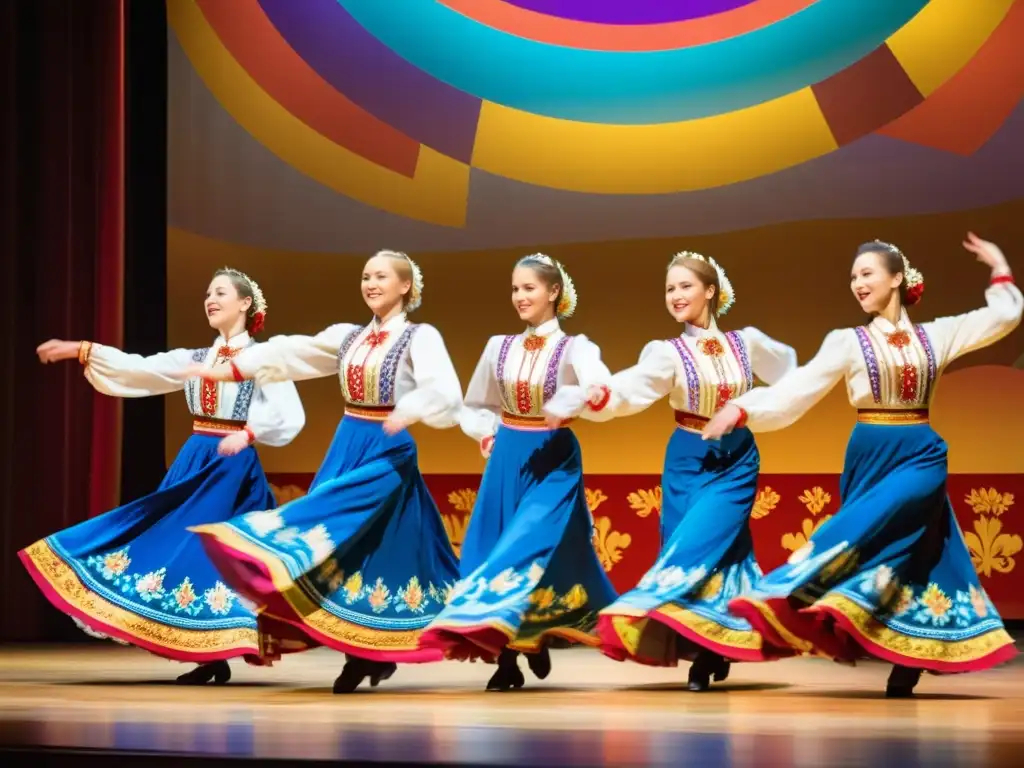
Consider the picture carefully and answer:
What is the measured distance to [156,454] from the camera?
6.71m

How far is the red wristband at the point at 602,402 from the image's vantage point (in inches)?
166

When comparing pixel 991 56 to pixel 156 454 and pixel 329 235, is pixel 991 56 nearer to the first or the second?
pixel 329 235

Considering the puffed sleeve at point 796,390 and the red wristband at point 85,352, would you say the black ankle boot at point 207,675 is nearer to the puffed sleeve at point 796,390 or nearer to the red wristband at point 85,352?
the red wristband at point 85,352

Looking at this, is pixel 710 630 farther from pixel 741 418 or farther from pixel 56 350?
pixel 56 350

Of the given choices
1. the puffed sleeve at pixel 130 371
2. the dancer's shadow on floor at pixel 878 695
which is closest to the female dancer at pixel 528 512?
the dancer's shadow on floor at pixel 878 695

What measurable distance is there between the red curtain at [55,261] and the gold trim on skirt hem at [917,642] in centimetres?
346

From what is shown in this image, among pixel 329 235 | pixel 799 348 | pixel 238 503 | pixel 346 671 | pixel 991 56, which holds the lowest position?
pixel 346 671

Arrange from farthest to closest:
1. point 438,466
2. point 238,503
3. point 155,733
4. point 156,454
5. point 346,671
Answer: point 156,454 < point 438,466 < point 238,503 < point 346,671 < point 155,733

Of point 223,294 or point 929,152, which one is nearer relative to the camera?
point 223,294

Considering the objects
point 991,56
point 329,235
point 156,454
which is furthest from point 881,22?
point 156,454

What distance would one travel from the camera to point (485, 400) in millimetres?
4582

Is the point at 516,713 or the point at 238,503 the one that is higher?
the point at 238,503

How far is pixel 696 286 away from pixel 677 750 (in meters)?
1.80

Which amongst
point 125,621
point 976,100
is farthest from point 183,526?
point 976,100
